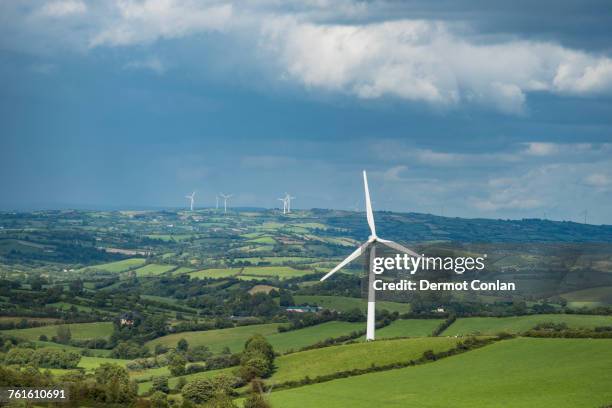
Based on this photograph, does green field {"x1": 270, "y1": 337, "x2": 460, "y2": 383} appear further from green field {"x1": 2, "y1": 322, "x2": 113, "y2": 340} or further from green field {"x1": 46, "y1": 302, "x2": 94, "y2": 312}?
green field {"x1": 46, "y1": 302, "x2": 94, "y2": 312}

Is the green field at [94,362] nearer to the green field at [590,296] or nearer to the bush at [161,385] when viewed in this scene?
the bush at [161,385]

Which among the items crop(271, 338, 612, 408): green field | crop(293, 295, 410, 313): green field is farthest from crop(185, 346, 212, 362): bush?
crop(271, 338, 612, 408): green field

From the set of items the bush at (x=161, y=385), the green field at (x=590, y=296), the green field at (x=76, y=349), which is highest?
the green field at (x=590, y=296)

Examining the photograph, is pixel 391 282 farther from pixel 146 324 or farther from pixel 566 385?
pixel 146 324

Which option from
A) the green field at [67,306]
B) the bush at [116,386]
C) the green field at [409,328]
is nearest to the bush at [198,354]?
the green field at [409,328]

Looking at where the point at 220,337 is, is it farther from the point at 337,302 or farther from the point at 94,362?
the point at 337,302

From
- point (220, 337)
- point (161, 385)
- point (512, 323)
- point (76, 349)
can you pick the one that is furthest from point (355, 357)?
point (76, 349)
